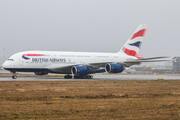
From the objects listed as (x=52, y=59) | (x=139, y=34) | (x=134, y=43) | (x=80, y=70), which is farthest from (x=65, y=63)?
(x=139, y=34)

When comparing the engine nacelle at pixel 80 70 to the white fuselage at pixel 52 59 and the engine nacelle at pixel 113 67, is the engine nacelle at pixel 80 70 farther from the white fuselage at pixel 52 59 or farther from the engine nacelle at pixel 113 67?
the engine nacelle at pixel 113 67

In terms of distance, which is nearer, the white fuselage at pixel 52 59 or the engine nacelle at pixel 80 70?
the white fuselage at pixel 52 59

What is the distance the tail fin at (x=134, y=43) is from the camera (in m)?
43.3

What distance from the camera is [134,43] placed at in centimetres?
4334

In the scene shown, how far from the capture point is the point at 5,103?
1262 centimetres

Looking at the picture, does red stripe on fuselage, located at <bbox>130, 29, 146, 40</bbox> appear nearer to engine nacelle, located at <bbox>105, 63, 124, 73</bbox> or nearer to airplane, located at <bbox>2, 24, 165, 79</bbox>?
airplane, located at <bbox>2, 24, 165, 79</bbox>

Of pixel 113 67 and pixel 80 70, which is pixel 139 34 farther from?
pixel 80 70

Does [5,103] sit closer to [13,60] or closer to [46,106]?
[46,106]

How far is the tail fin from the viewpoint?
142 ft

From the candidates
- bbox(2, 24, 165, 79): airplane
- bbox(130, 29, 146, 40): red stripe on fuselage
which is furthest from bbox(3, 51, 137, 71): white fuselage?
bbox(130, 29, 146, 40): red stripe on fuselage

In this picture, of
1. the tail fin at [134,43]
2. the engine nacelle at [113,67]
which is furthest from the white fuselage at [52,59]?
the engine nacelle at [113,67]

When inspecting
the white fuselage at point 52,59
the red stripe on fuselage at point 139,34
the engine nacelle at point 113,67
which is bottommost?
the engine nacelle at point 113,67

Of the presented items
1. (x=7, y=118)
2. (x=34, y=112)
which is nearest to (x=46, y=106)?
(x=34, y=112)

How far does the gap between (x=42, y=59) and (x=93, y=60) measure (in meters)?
8.36
